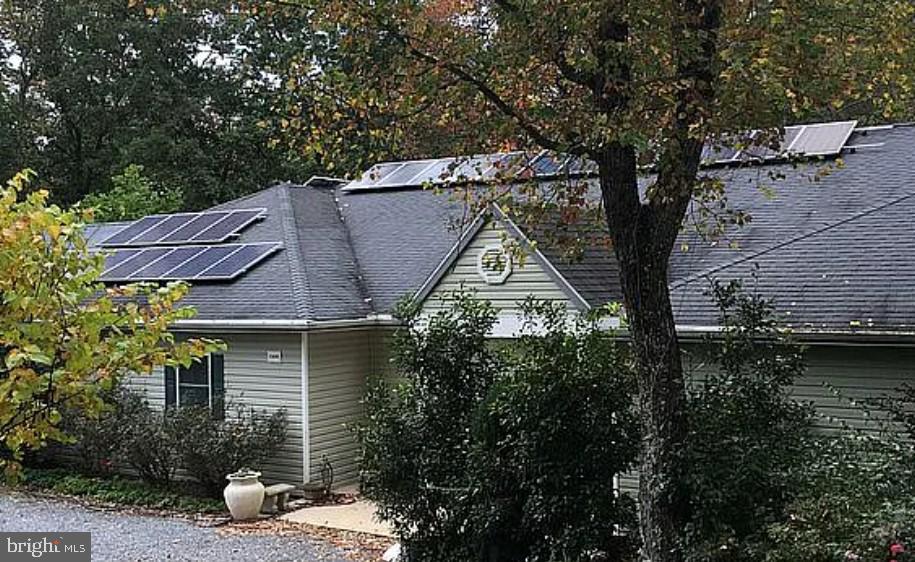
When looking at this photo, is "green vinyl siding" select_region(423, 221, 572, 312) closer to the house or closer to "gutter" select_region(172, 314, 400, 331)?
the house

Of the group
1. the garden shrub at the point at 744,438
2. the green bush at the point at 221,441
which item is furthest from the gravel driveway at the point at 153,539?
the garden shrub at the point at 744,438

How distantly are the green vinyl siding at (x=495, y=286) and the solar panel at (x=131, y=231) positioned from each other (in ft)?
24.5

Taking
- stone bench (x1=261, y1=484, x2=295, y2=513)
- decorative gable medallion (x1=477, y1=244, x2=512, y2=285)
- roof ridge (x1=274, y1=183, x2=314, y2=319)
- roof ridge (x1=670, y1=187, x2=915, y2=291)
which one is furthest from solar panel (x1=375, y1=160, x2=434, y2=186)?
roof ridge (x1=670, y1=187, x2=915, y2=291)

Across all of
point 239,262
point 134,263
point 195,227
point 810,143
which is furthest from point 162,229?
point 810,143

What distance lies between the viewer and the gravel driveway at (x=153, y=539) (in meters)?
9.68

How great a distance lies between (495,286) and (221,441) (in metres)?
4.04

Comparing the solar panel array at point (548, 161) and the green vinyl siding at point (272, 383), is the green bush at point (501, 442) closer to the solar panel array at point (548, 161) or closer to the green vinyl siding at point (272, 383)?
the solar panel array at point (548, 161)

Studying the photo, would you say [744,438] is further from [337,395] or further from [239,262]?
[239,262]

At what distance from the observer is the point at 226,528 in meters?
11.0

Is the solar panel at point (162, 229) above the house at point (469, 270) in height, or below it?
above

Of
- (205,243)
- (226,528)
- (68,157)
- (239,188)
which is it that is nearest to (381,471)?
(226,528)

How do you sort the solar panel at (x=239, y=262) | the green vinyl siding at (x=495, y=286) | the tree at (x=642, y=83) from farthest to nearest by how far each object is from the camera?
1. the solar panel at (x=239, y=262)
2. the green vinyl siding at (x=495, y=286)
3. the tree at (x=642, y=83)

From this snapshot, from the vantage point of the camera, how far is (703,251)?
11.7 meters

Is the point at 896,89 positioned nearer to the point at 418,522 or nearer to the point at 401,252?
the point at 418,522
